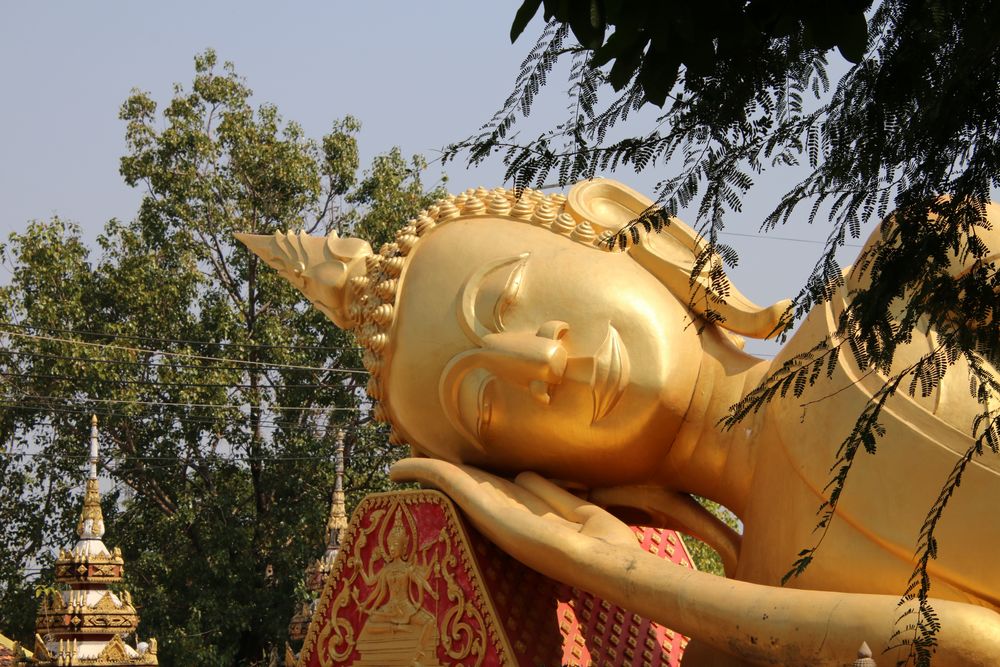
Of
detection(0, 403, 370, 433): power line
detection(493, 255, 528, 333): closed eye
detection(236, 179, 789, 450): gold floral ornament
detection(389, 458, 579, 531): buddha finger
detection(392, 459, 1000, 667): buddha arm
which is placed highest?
detection(0, 403, 370, 433): power line

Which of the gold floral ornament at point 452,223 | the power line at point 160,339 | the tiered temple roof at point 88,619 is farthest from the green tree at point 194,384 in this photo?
the gold floral ornament at point 452,223

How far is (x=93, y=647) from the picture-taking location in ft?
41.0

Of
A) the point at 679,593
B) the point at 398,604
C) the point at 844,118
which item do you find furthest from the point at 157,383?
the point at 844,118

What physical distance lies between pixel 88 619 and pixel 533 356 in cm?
685

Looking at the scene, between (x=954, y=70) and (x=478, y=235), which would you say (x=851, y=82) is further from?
(x=478, y=235)

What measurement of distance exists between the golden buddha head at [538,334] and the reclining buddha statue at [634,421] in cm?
1

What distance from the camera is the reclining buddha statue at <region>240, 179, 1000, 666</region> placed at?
6.07 metres

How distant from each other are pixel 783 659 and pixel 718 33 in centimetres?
257

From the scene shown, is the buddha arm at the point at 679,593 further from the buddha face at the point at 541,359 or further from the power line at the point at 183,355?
the power line at the point at 183,355

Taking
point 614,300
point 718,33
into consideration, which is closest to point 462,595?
point 614,300

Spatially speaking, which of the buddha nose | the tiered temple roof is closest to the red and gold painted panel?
the buddha nose

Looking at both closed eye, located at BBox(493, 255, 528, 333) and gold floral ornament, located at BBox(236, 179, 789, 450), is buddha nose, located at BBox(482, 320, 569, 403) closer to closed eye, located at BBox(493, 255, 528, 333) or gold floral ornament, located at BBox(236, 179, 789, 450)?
closed eye, located at BBox(493, 255, 528, 333)

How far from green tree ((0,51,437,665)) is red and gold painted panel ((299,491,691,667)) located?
11112mm

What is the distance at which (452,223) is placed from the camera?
7.77 metres
